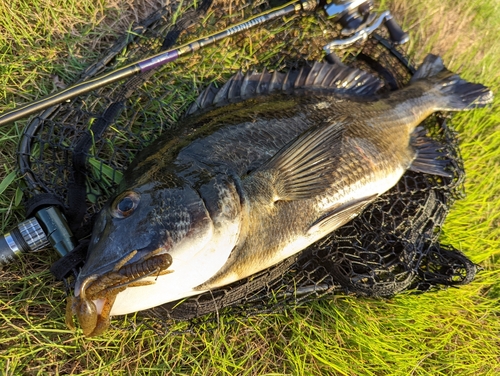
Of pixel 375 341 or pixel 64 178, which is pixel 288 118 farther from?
pixel 375 341

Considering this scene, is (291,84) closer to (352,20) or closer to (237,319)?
(352,20)

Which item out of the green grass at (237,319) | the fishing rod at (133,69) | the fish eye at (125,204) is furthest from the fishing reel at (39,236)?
the fish eye at (125,204)

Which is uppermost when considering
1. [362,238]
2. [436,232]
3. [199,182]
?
[199,182]

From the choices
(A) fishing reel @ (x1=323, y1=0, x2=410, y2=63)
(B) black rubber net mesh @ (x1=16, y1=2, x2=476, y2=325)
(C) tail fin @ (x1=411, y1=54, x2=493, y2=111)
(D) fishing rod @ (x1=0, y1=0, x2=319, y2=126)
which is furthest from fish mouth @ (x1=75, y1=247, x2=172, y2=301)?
(C) tail fin @ (x1=411, y1=54, x2=493, y2=111)

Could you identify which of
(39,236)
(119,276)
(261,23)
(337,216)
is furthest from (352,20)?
(39,236)

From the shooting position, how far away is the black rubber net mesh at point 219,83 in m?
2.43

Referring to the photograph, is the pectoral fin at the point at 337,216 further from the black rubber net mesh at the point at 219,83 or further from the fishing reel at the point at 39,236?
the fishing reel at the point at 39,236

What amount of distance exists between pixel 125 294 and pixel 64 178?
113 cm

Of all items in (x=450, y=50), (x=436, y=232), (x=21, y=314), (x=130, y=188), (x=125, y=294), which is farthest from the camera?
(x=450, y=50)

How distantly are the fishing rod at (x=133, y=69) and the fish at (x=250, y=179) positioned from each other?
359 millimetres

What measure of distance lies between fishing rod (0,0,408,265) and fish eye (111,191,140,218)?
54cm

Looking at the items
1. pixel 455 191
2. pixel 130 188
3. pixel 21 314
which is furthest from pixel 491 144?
pixel 21 314

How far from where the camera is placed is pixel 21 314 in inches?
93.7

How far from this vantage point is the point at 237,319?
102 inches
